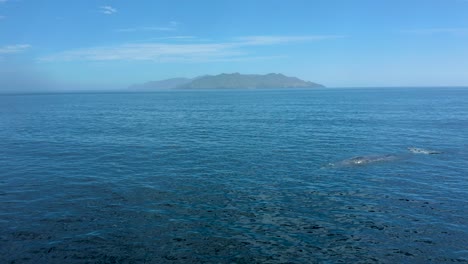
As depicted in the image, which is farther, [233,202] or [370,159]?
[370,159]

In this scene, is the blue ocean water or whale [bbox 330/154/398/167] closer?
the blue ocean water

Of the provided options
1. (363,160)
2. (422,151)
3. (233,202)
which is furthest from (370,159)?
(233,202)

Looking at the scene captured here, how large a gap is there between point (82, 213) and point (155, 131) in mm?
45754

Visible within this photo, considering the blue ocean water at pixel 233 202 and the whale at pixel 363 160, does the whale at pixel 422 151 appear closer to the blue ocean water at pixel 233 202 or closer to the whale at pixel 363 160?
the blue ocean water at pixel 233 202

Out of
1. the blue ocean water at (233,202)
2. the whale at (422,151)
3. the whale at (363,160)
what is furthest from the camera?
the whale at (422,151)

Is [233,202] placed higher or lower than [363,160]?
lower

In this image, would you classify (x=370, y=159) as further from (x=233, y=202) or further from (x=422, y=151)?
(x=233, y=202)

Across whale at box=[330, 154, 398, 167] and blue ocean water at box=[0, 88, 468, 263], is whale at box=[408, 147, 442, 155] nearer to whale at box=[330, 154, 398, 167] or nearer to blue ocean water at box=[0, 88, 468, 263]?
blue ocean water at box=[0, 88, 468, 263]

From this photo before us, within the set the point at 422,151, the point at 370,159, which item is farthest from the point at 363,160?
the point at 422,151

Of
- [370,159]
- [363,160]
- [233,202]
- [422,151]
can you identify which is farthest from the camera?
[422,151]

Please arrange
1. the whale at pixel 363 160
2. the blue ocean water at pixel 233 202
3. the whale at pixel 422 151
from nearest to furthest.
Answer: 1. the blue ocean water at pixel 233 202
2. the whale at pixel 363 160
3. the whale at pixel 422 151

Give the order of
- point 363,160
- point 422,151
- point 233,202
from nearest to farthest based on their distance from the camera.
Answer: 1. point 233,202
2. point 363,160
3. point 422,151

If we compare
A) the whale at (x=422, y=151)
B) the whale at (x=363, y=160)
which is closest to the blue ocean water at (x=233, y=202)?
the whale at (x=363, y=160)

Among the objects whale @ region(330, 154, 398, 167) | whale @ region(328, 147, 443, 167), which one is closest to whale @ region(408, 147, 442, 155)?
whale @ region(328, 147, 443, 167)
